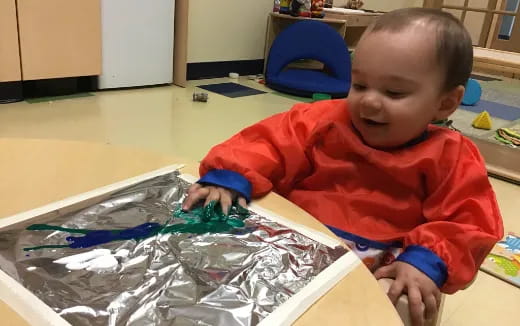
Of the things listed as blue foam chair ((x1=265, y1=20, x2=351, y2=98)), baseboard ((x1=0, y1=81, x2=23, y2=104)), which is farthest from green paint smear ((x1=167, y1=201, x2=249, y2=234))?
blue foam chair ((x1=265, y1=20, x2=351, y2=98))

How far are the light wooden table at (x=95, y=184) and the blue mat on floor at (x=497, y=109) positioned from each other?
229 cm

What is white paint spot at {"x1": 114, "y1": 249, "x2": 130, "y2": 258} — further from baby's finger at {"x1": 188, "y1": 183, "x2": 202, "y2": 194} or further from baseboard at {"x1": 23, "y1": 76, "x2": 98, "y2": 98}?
baseboard at {"x1": 23, "y1": 76, "x2": 98, "y2": 98}

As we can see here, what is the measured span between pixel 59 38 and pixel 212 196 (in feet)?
6.99

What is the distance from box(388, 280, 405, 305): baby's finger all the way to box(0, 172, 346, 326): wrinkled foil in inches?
3.1

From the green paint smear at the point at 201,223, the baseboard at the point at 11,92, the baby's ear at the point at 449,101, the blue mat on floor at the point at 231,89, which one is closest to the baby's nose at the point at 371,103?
the baby's ear at the point at 449,101

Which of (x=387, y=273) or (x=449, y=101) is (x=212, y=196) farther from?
(x=449, y=101)

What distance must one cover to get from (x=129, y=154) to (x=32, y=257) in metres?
0.26

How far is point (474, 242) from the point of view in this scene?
575 mm

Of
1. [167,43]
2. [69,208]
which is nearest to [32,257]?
[69,208]

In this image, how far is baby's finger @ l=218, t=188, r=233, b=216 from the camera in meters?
0.59

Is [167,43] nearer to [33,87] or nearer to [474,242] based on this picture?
[33,87]

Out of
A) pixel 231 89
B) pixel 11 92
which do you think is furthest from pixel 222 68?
pixel 11 92

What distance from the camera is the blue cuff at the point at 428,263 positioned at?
553 mm

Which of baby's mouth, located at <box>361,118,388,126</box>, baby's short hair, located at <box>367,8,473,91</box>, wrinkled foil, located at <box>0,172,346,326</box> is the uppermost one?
baby's short hair, located at <box>367,8,473,91</box>
